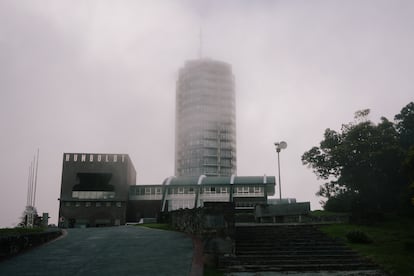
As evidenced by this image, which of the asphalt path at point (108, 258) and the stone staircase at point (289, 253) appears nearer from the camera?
the asphalt path at point (108, 258)

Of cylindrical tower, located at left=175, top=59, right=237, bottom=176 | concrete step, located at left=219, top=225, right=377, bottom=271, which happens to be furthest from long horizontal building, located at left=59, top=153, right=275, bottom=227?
cylindrical tower, located at left=175, top=59, right=237, bottom=176

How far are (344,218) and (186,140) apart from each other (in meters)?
122

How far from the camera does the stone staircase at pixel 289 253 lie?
50.8ft

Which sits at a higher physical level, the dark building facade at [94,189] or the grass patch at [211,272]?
the dark building facade at [94,189]

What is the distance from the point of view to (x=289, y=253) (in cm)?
1741

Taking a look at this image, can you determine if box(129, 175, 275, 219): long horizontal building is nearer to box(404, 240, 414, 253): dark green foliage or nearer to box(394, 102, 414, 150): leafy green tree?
box(394, 102, 414, 150): leafy green tree

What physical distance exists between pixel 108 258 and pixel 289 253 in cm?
776

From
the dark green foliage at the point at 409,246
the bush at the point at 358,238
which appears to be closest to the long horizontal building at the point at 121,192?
the bush at the point at 358,238

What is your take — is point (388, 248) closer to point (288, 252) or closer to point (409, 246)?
point (409, 246)

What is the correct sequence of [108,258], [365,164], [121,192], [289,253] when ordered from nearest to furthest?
[108,258], [289,253], [365,164], [121,192]

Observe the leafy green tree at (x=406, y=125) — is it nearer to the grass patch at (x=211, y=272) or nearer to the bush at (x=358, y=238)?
the bush at (x=358, y=238)

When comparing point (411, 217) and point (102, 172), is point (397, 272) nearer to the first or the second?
point (411, 217)

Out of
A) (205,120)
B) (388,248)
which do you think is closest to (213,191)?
(388,248)

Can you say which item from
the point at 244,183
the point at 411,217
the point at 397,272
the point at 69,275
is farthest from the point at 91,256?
the point at 244,183
